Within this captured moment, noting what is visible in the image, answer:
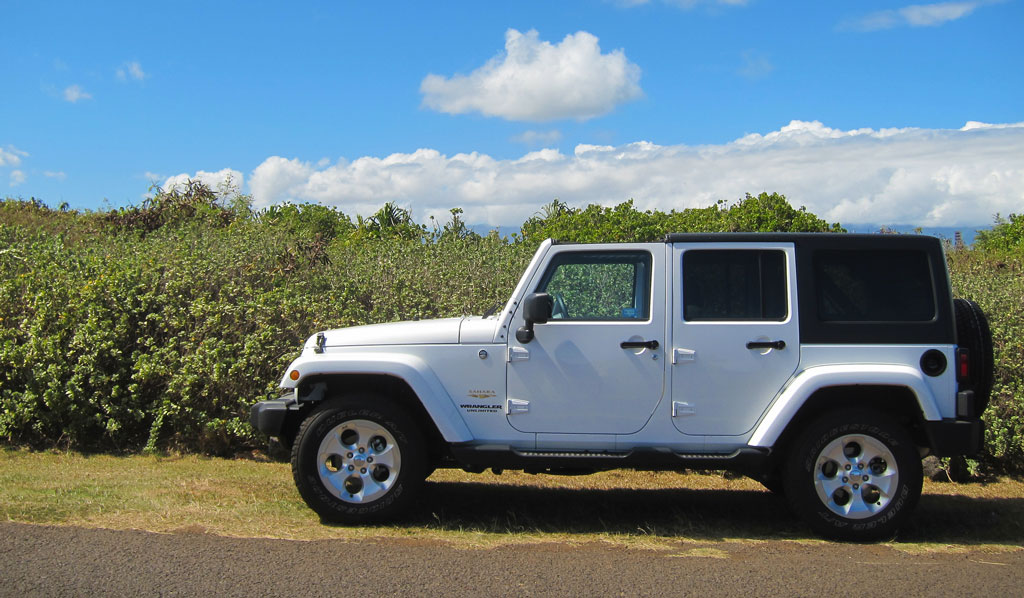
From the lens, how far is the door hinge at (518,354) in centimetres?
598

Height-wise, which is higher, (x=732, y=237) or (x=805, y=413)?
(x=732, y=237)

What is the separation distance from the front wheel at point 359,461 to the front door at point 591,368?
76 cm

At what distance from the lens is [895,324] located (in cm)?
592

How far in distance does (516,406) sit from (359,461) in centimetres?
111

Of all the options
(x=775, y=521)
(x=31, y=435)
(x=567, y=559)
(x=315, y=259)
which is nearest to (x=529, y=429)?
(x=567, y=559)

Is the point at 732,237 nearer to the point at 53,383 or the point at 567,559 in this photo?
the point at 567,559

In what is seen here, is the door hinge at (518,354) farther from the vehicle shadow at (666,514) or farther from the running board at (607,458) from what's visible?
the vehicle shadow at (666,514)

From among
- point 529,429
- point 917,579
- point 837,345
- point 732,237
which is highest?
point 732,237

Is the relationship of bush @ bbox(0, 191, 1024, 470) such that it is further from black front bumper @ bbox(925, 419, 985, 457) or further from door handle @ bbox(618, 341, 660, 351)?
door handle @ bbox(618, 341, 660, 351)

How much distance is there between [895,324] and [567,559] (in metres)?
2.66

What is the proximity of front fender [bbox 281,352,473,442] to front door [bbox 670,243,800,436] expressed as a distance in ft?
4.84

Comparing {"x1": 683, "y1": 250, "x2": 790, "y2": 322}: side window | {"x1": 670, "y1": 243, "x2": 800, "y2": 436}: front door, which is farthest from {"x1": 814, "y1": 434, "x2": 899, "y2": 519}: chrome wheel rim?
{"x1": 683, "y1": 250, "x2": 790, "y2": 322}: side window

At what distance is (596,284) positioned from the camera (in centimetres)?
616

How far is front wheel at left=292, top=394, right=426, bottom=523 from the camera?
593cm
